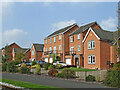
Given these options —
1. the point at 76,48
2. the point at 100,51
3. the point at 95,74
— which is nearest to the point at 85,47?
the point at 100,51

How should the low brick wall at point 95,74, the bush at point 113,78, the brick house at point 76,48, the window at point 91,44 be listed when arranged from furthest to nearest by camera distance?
the brick house at point 76,48 < the window at point 91,44 < the low brick wall at point 95,74 < the bush at point 113,78

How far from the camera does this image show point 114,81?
1481 cm

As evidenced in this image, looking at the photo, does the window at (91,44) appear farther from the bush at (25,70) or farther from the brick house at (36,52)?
the brick house at (36,52)

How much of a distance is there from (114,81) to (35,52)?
164ft

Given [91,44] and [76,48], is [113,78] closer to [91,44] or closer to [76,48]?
[91,44]

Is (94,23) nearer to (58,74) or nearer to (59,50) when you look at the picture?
(59,50)

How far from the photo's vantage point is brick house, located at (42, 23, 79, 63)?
160ft

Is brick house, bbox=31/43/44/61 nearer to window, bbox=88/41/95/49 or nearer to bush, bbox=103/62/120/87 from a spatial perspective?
window, bbox=88/41/95/49

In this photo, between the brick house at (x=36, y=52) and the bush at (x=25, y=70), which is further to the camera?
the brick house at (x=36, y=52)

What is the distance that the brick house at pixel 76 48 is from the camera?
4178 centimetres

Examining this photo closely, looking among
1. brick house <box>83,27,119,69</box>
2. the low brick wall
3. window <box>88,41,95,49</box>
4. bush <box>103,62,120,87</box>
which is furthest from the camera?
window <box>88,41,95,49</box>

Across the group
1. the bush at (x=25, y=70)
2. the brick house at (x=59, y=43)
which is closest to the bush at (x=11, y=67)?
the bush at (x=25, y=70)

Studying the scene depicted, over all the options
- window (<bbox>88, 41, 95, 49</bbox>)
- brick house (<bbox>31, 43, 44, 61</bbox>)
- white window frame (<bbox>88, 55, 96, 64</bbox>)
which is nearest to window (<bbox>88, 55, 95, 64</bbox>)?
white window frame (<bbox>88, 55, 96, 64</bbox>)

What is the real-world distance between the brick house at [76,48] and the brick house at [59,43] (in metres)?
1.60
